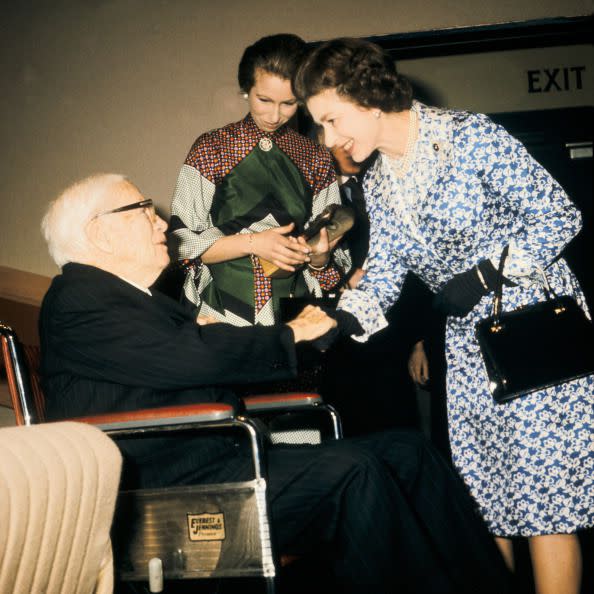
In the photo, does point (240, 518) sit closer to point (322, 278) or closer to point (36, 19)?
point (322, 278)

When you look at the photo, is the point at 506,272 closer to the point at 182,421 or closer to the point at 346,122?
the point at 346,122

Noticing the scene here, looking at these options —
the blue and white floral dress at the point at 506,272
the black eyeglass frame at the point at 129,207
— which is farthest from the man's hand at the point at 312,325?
the black eyeglass frame at the point at 129,207

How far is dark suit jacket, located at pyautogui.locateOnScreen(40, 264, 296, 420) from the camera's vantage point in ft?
5.28

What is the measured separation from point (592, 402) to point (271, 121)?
1328mm

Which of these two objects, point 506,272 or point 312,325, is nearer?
point 506,272

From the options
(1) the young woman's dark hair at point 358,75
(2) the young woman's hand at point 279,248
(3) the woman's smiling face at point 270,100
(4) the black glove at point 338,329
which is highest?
(3) the woman's smiling face at point 270,100

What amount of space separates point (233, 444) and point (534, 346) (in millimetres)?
750

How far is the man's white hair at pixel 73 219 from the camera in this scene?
5.93 ft

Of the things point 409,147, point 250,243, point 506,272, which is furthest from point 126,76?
point 506,272

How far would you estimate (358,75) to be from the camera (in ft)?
5.93

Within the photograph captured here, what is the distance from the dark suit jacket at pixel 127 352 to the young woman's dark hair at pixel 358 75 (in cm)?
63

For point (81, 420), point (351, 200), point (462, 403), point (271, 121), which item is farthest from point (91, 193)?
point (351, 200)

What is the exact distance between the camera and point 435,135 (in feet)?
5.95

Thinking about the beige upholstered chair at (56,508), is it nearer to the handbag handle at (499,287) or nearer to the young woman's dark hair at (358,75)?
the handbag handle at (499,287)
